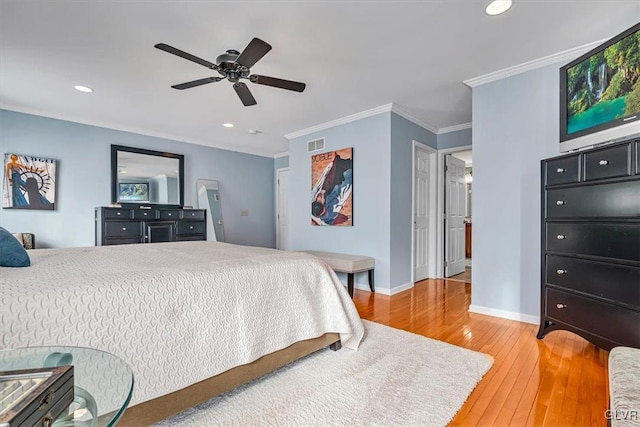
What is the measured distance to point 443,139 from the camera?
4641mm

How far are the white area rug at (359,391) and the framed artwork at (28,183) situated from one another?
3.93 metres

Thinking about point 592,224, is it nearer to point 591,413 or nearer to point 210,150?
point 591,413

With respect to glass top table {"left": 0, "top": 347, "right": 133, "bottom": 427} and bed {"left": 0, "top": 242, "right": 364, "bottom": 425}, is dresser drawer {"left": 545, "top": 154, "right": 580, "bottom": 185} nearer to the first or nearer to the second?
bed {"left": 0, "top": 242, "right": 364, "bottom": 425}

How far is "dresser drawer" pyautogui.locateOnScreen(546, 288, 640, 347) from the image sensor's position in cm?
169

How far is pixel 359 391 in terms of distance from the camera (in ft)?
5.29

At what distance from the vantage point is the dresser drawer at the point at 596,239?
5.59 feet

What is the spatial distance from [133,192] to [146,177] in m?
0.32

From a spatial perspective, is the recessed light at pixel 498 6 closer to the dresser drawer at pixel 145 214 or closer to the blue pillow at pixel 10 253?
the blue pillow at pixel 10 253

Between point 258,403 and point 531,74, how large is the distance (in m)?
3.44

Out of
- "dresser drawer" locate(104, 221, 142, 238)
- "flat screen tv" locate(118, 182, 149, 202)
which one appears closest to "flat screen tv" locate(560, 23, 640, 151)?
"dresser drawer" locate(104, 221, 142, 238)

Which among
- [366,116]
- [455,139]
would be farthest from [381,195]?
[455,139]

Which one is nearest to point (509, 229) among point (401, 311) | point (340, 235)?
point (401, 311)

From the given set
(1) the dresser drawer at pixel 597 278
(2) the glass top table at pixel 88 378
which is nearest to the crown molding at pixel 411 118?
(1) the dresser drawer at pixel 597 278

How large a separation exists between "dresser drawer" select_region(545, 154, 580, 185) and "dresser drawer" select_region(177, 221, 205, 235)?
459 cm
